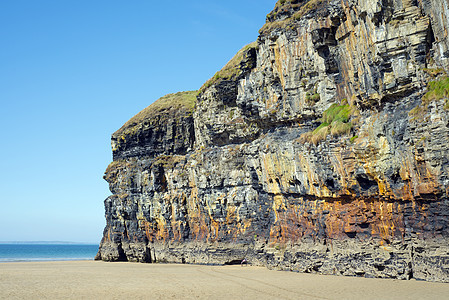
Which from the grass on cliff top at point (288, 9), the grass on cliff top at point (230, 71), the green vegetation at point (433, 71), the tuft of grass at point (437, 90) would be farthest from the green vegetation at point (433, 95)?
the grass on cliff top at point (230, 71)

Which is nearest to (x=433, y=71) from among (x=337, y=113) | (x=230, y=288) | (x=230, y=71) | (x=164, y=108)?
(x=337, y=113)

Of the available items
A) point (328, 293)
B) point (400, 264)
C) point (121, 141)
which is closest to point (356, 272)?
point (400, 264)

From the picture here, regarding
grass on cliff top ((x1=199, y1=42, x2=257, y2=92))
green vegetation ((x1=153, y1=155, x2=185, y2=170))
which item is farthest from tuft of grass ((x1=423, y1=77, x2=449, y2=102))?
green vegetation ((x1=153, y1=155, x2=185, y2=170))

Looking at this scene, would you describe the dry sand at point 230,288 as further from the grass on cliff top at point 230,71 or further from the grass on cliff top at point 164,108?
the grass on cliff top at point 164,108

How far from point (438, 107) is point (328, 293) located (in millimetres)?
Answer: 10636

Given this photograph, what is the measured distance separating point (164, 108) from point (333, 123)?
1351 inches

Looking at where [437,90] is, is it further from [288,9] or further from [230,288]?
[288,9]

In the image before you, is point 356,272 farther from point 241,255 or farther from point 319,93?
point 241,255

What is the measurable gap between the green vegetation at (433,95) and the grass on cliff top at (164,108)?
37692 millimetres

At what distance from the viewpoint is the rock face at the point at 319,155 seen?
2483 centimetres

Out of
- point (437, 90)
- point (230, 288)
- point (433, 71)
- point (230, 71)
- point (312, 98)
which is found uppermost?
point (230, 71)

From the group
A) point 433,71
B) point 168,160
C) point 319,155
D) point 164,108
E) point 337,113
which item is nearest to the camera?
point 433,71

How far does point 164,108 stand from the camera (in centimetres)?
6225

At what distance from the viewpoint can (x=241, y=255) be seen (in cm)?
4406
